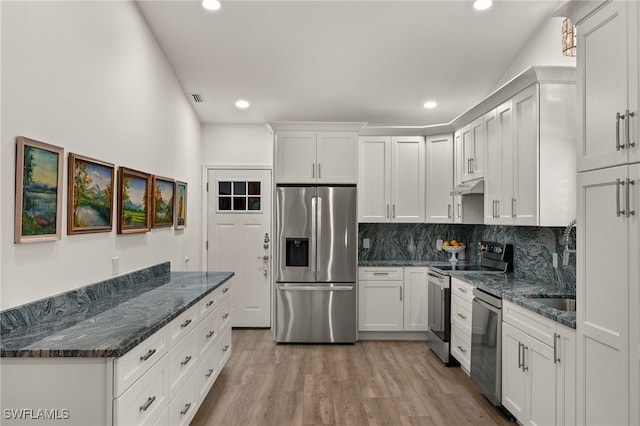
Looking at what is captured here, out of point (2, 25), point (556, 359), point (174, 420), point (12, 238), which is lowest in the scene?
point (174, 420)

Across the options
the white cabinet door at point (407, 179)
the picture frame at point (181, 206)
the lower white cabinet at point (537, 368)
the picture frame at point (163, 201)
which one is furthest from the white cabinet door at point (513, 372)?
the picture frame at point (181, 206)

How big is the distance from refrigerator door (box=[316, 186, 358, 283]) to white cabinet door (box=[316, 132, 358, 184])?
0.16 meters

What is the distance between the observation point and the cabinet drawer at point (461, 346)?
3541 mm

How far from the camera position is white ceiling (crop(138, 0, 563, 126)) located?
3455 millimetres

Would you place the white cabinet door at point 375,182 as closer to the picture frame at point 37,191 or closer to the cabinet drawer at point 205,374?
the cabinet drawer at point 205,374

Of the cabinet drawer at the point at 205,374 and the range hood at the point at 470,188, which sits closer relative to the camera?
the cabinet drawer at the point at 205,374

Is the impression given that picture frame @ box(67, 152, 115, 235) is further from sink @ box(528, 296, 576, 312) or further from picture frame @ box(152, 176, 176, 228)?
sink @ box(528, 296, 576, 312)

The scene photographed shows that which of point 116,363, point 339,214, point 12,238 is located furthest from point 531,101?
point 12,238

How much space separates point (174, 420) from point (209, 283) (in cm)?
113

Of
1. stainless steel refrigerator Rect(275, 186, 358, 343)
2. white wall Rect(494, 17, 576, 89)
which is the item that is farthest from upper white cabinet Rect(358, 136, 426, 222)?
white wall Rect(494, 17, 576, 89)

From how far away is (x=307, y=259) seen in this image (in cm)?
456

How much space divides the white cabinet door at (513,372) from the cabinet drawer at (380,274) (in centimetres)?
185

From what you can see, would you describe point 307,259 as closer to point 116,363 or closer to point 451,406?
point 451,406

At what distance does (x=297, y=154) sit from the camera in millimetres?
4602
